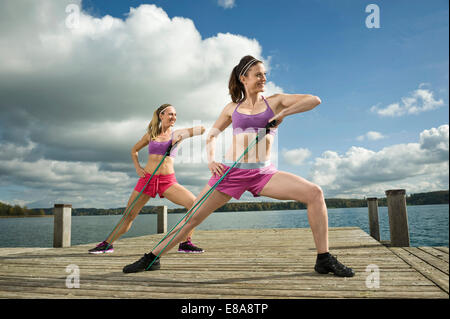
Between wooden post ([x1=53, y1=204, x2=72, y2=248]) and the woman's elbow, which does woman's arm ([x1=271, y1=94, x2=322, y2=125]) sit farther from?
wooden post ([x1=53, y1=204, x2=72, y2=248])

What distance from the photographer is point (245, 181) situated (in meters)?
2.90

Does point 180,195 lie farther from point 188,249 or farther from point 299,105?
point 299,105

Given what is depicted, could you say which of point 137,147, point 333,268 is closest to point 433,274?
point 333,268

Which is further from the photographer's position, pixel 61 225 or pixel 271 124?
pixel 61 225

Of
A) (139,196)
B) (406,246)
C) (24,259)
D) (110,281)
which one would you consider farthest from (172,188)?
(406,246)

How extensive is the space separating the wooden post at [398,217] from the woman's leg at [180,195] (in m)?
3.26

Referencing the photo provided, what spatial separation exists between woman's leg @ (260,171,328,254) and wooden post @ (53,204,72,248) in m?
4.91

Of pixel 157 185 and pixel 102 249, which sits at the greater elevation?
pixel 157 185

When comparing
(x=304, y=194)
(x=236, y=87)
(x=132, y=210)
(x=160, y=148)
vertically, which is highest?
(x=236, y=87)

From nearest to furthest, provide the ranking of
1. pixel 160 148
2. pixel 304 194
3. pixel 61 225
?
pixel 304 194 → pixel 160 148 → pixel 61 225

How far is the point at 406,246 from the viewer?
496 cm

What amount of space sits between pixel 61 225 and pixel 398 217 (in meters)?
A: 6.26
